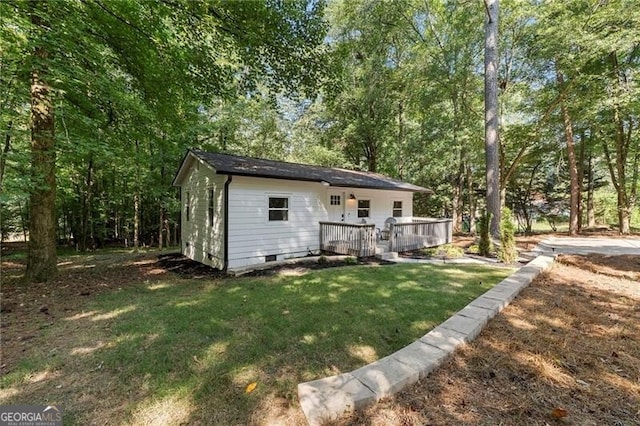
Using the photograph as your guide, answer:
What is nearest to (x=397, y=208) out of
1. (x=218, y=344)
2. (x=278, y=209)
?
(x=278, y=209)

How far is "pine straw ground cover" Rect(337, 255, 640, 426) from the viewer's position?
6.49ft

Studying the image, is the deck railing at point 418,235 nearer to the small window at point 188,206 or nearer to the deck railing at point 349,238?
the deck railing at point 349,238

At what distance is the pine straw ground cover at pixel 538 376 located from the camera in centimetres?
198

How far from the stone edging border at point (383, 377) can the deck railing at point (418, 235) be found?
609 cm

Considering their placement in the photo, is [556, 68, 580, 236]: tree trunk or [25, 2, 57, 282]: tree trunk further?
[556, 68, 580, 236]: tree trunk

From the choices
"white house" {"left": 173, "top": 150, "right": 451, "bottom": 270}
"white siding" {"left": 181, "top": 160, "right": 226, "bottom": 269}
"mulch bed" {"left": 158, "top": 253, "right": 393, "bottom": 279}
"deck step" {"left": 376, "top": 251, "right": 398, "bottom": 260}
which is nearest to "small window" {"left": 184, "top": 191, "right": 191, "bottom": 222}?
"white house" {"left": 173, "top": 150, "right": 451, "bottom": 270}

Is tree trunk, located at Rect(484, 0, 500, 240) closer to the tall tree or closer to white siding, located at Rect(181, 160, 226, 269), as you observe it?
the tall tree

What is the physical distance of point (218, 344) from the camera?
3406mm

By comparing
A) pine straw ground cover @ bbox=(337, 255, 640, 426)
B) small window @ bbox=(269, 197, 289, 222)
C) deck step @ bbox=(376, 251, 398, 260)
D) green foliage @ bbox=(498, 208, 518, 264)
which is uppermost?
small window @ bbox=(269, 197, 289, 222)

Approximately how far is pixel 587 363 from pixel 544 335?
1.91 ft

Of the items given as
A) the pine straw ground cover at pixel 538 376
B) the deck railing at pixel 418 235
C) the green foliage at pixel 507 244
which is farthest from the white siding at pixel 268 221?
the pine straw ground cover at pixel 538 376

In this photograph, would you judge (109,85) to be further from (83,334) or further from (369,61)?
(369,61)

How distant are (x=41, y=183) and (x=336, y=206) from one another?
337 inches

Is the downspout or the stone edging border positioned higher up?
the downspout
